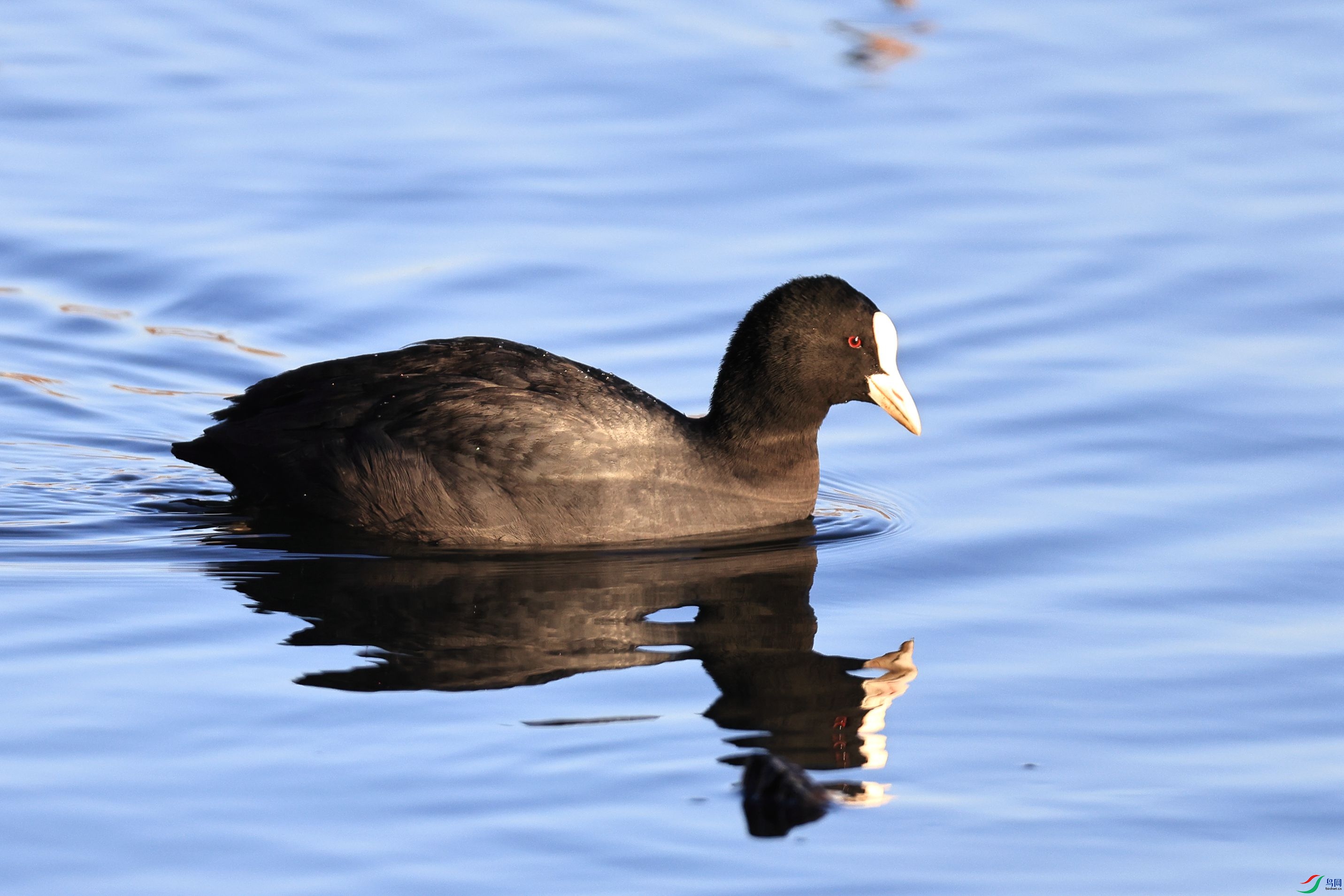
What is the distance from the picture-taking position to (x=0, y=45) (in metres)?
14.8

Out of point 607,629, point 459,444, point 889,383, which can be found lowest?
point 607,629

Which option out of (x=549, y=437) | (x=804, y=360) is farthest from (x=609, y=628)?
(x=804, y=360)

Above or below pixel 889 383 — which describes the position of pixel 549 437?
below

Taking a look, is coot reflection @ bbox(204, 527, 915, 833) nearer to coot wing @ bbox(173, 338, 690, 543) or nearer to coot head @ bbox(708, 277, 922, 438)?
coot wing @ bbox(173, 338, 690, 543)

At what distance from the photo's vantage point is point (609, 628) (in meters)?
7.07

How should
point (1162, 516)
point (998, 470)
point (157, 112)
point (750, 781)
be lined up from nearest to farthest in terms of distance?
point (750, 781) → point (1162, 516) → point (998, 470) → point (157, 112)

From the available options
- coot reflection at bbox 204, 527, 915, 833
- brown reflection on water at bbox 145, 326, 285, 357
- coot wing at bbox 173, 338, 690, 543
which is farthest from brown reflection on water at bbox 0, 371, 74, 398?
coot reflection at bbox 204, 527, 915, 833

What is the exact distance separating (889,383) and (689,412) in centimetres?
132

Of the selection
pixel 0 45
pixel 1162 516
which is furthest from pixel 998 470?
pixel 0 45

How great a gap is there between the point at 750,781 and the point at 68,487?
13.8ft

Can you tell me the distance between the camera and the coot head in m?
8.44

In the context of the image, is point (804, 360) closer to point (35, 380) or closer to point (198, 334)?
point (198, 334)

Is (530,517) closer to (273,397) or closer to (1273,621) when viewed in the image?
(273,397)

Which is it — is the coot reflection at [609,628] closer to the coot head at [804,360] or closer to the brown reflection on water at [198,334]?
the coot head at [804,360]
